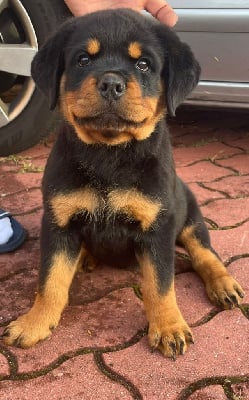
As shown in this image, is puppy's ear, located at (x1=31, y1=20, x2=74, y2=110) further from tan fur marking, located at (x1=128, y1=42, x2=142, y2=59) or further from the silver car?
the silver car

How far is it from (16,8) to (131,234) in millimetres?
2001

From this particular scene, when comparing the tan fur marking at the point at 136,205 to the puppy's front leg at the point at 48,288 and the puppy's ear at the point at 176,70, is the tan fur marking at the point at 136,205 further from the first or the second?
the puppy's ear at the point at 176,70

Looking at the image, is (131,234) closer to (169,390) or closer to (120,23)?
(169,390)

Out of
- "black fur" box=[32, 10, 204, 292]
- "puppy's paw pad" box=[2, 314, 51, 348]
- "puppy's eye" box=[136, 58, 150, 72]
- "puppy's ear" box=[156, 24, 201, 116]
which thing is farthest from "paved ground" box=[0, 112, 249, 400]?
"puppy's eye" box=[136, 58, 150, 72]

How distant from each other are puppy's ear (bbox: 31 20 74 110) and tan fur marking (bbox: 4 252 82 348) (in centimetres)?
60

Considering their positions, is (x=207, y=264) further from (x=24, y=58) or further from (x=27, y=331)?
(x=24, y=58)

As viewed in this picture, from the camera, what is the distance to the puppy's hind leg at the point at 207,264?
7.73 ft

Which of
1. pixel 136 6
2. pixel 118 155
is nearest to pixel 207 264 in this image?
pixel 118 155

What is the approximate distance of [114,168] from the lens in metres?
2.06

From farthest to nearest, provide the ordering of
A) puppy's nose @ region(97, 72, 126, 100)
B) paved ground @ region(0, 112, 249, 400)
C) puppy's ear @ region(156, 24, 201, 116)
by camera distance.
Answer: puppy's ear @ region(156, 24, 201, 116) < paved ground @ region(0, 112, 249, 400) < puppy's nose @ region(97, 72, 126, 100)

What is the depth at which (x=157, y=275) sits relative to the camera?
6.88ft

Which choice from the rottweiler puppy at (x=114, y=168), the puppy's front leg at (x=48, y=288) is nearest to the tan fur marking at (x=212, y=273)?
the rottweiler puppy at (x=114, y=168)

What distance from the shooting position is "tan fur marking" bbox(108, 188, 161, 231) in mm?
2039

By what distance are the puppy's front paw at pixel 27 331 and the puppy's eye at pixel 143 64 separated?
976 mm
